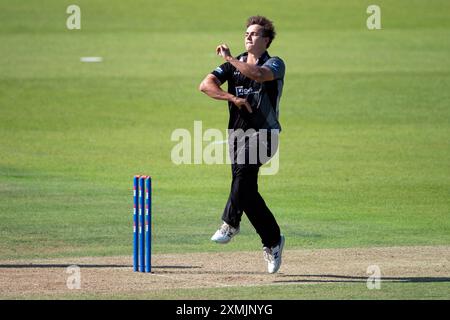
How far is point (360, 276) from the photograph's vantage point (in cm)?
1127

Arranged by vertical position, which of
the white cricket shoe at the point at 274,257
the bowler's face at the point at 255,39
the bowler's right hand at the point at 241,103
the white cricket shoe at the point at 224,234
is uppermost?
the bowler's face at the point at 255,39

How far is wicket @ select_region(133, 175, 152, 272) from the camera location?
36.4 ft

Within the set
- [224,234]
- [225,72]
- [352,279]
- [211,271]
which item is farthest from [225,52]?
[352,279]

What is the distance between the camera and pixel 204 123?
25.6m

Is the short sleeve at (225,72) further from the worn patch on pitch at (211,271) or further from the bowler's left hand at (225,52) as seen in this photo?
the worn patch on pitch at (211,271)

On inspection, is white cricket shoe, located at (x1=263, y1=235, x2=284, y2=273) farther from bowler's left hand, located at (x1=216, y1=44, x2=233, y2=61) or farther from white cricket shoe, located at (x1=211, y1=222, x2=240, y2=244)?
bowler's left hand, located at (x1=216, y1=44, x2=233, y2=61)

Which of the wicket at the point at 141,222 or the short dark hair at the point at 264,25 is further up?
the short dark hair at the point at 264,25

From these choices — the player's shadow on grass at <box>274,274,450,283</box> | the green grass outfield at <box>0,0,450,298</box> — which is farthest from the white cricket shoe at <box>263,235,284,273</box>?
the green grass outfield at <box>0,0,450,298</box>

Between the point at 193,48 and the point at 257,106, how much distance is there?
2429 cm

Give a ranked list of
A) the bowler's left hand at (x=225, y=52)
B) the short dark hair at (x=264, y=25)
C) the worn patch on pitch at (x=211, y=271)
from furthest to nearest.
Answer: the short dark hair at (x=264, y=25) < the bowler's left hand at (x=225, y=52) < the worn patch on pitch at (x=211, y=271)

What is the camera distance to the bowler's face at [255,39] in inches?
440

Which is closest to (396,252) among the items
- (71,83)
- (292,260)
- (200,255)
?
(292,260)

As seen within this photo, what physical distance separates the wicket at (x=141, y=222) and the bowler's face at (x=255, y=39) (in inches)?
67.2

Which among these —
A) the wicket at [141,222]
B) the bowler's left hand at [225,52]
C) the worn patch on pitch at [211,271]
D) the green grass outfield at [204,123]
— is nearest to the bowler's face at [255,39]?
the bowler's left hand at [225,52]
